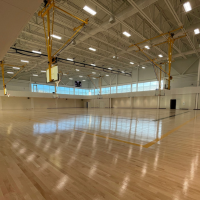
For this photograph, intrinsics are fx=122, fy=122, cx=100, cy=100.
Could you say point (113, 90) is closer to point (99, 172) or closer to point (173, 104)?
point (173, 104)

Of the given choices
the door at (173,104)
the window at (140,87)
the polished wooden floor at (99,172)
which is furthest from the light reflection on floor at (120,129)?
the window at (140,87)

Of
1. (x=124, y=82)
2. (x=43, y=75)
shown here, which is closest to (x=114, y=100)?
(x=124, y=82)

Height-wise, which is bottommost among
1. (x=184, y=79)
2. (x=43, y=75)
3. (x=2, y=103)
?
(x=2, y=103)

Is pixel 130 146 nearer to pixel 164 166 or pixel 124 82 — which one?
pixel 164 166

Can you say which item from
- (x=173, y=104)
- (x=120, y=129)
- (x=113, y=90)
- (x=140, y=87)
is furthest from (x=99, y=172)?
(x=113, y=90)

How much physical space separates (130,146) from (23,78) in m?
36.7

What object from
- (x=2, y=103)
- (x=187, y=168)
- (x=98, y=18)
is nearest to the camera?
(x=187, y=168)

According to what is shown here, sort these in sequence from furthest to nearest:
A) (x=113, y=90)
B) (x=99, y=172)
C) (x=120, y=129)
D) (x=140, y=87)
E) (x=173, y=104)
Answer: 1. (x=113, y=90)
2. (x=140, y=87)
3. (x=173, y=104)
4. (x=120, y=129)
5. (x=99, y=172)

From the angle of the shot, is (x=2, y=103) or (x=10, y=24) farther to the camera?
(x=2, y=103)

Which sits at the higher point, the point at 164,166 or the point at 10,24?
the point at 10,24

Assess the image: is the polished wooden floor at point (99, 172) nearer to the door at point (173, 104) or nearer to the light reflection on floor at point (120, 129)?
the light reflection on floor at point (120, 129)

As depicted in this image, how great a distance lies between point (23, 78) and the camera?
32.7 meters

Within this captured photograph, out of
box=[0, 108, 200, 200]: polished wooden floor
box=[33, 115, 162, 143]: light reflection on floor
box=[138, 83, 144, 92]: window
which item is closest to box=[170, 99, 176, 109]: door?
box=[138, 83, 144, 92]: window

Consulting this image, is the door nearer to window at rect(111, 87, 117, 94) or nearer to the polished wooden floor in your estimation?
window at rect(111, 87, 117, 94)
